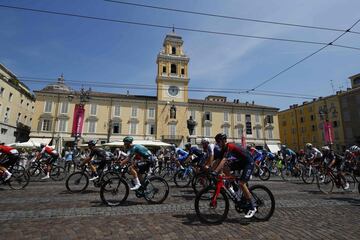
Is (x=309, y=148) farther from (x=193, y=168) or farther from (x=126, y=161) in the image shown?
(x=126, y=161)

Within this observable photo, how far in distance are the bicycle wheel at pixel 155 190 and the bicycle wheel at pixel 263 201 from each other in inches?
101

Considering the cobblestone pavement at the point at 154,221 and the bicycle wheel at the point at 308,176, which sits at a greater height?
the bicycle wheel at the point at 308,176

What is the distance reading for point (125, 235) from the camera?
12.6 feet

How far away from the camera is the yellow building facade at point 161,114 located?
42.4 m

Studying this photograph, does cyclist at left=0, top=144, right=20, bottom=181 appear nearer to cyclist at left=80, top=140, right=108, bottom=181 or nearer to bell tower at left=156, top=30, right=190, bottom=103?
cyclist at left=80, top=140, right=108, bottom=181

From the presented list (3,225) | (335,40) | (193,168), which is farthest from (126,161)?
(335,40)

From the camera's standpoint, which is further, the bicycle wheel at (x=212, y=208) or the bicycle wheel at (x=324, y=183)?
the bicycle wheel at (x=324, y=183)

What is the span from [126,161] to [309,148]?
30.8ft

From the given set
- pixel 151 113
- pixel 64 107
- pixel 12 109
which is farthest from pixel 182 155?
pixel 12 109

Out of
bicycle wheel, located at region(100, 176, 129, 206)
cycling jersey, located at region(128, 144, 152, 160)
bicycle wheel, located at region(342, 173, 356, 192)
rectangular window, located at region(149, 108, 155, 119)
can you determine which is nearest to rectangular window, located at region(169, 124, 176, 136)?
rectangular window, located at region(149, 108, 155, 119)

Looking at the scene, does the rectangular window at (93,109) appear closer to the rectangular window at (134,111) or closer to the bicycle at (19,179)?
the rectangular window at (134,111)

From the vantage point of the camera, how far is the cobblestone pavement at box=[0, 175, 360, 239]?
3883 millimetres

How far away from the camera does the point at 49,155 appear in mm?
11422

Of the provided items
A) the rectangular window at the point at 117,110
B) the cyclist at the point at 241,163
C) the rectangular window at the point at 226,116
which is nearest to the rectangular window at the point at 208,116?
the rectangular window at the point at 226,116
